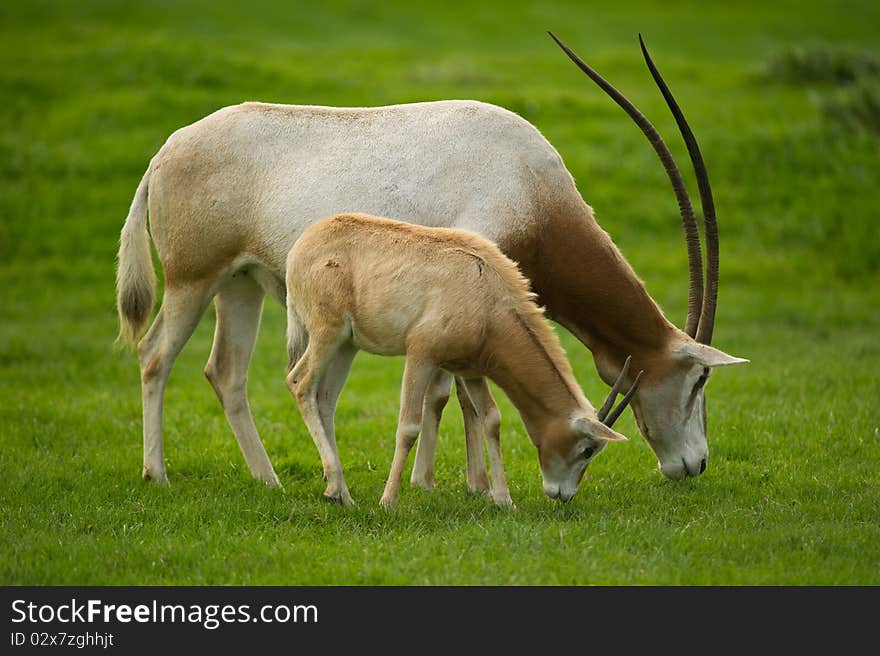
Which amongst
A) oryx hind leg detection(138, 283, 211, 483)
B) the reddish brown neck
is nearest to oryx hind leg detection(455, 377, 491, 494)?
the reddish brown neck

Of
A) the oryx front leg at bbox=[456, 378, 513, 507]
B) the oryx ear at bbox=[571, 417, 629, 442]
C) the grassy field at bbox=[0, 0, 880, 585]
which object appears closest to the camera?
the grassy field at bbox=[0, 0, 880, 585]

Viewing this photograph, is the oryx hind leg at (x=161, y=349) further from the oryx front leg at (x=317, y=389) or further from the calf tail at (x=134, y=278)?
the oryx front leg at (x=317, y=389)

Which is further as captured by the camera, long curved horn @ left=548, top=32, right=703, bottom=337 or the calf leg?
long curved horn @ left=548, top=32, right=703, bottom=337

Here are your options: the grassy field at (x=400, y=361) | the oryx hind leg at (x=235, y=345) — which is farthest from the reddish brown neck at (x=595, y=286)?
the oryx hind leg at (x=235, y=345)

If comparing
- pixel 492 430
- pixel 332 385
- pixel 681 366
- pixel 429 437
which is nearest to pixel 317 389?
pixel 332 385

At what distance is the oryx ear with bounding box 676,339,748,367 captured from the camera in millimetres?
7516

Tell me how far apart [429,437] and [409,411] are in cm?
111

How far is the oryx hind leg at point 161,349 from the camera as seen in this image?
27.5ft

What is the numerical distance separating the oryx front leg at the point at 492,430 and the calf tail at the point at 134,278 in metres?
2.64

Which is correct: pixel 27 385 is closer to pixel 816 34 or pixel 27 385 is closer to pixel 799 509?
pixel 799 509

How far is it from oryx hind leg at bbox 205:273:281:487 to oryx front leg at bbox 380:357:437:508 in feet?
5.51

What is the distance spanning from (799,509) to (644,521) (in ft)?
3.39

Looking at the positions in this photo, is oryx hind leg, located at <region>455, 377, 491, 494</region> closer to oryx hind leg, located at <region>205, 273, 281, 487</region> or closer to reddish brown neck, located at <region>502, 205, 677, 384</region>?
reddish brown neck, located at <region>502, 205, 677, 384</region>

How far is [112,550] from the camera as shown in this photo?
654 cm
